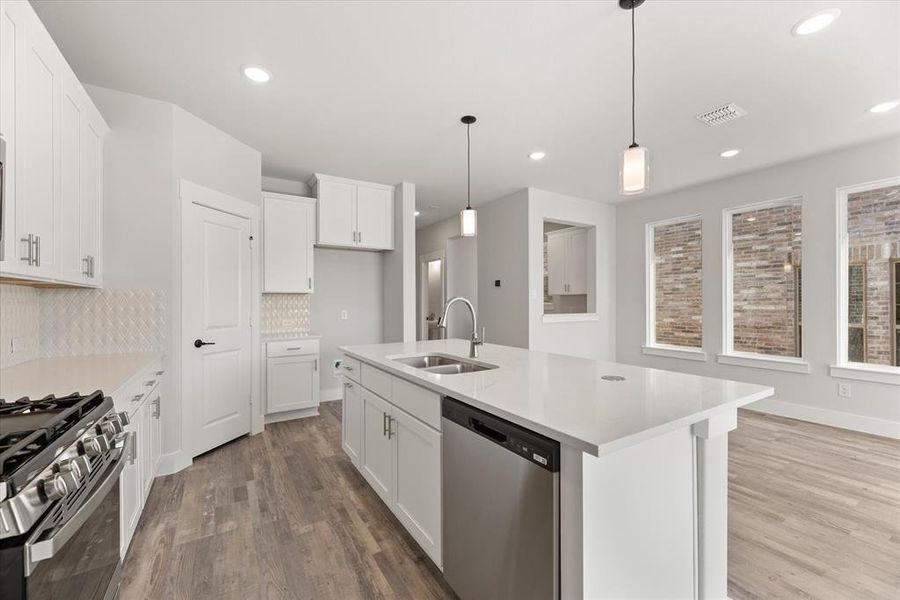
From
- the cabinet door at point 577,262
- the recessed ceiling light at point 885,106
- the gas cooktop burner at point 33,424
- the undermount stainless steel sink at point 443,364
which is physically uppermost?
the recessed ceiling light at point 885,106

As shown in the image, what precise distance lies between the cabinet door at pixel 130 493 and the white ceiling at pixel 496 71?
2.05m

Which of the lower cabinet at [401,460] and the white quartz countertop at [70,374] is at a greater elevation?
the white quartz countertop at [70,374]

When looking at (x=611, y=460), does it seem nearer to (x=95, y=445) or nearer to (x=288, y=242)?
(x=95, y=445)

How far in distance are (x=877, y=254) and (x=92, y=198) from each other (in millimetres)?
6176

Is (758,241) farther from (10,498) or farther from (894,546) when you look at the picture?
(10,498)

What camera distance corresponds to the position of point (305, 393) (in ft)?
13.8

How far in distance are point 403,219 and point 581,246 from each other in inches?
111

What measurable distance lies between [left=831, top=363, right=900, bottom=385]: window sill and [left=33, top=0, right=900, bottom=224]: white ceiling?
2.05m

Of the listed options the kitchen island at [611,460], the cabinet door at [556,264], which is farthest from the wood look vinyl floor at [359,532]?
the cabinet door at [556,264]

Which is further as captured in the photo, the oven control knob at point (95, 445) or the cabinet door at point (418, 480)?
the cabinet door at point (418, 480)

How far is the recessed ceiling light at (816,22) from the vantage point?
6.50 feet

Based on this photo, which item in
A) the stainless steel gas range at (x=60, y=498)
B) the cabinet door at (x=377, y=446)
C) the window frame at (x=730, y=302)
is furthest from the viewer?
the window frame at (x=730, y=302)

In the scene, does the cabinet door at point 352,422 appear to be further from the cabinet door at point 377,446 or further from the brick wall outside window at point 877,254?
the brick wall outside window at point 877,254

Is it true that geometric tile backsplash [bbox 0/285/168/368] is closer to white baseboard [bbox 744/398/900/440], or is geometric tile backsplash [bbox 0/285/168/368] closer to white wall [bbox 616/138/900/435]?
white wall [bbox 616/138/900/435]
